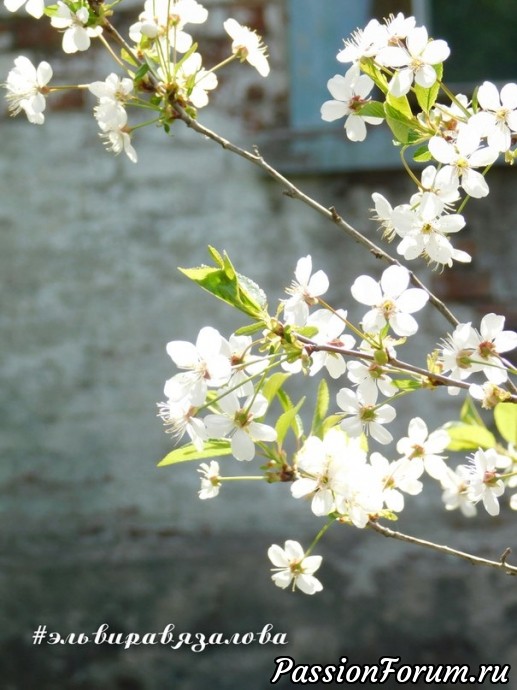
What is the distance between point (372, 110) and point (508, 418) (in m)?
0.33

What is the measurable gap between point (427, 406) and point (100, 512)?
1.03 m

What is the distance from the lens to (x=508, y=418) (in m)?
0.91

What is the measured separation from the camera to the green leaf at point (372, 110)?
40.6 inches

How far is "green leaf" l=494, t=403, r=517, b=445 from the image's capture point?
900 mm

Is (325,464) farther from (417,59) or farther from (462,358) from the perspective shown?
(417,59)

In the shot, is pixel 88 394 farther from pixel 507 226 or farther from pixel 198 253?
pixel 507 226

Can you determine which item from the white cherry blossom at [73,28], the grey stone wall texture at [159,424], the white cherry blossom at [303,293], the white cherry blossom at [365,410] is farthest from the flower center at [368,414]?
the grey stone wall texture at [159,424]

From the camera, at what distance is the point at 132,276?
3289 mm

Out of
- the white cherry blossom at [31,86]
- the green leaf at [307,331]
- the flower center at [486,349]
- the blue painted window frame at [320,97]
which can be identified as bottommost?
the green leaf at [307,331]

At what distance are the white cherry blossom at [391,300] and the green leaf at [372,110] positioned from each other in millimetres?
182

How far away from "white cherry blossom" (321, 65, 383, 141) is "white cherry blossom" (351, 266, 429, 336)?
183 mm

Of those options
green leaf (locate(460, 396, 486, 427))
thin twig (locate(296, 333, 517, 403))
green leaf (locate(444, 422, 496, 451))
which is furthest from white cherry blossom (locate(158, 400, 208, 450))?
green leaf (locate(460, 396, 486, 427))

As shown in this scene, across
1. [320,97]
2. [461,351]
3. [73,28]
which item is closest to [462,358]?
[461,351]

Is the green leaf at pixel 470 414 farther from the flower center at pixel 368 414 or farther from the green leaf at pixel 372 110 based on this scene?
the green leaf at pixel 372 110
